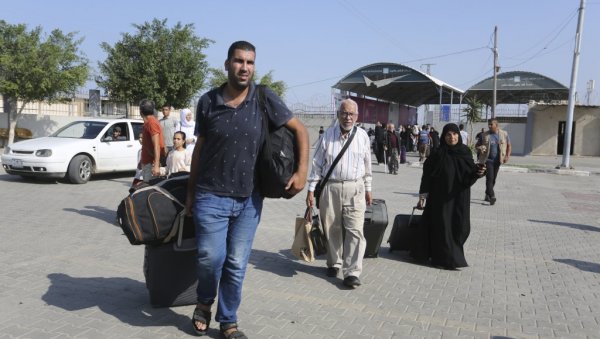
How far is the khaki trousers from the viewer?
16.6 ft

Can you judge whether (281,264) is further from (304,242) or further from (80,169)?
(80,169)

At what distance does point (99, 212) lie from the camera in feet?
27.9

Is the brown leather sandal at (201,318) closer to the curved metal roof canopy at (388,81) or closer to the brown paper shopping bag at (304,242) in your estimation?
the brown paper shopping bag at (304,242)

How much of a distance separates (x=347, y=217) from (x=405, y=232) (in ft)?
4.86

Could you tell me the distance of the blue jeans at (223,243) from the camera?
10.9ft

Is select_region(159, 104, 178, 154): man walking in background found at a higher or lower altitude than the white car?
higher

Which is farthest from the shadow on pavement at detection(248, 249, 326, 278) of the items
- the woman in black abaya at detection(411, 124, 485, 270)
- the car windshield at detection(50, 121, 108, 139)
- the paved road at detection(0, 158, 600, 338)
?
the car windshield at detection(50, 121, 108, 139)

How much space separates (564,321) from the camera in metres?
4.38

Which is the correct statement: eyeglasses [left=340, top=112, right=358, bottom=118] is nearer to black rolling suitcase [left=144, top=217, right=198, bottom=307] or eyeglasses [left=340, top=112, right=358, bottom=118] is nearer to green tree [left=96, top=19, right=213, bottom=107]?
black rolling suitcase [left=144, top=217, right=198, bottom=307]

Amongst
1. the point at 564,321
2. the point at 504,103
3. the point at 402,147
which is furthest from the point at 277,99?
the point at 504,103

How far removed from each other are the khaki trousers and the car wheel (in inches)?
326

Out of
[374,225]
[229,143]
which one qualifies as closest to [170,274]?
[229,143]

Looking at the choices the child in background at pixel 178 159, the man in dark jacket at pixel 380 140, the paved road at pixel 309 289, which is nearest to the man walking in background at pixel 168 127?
the paved road at pixel 309 289

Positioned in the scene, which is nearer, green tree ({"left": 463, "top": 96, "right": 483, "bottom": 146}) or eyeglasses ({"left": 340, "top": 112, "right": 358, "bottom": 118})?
eyeglasses ({"left": 340, "top": 112, "right": 358, "bottom": 118})
